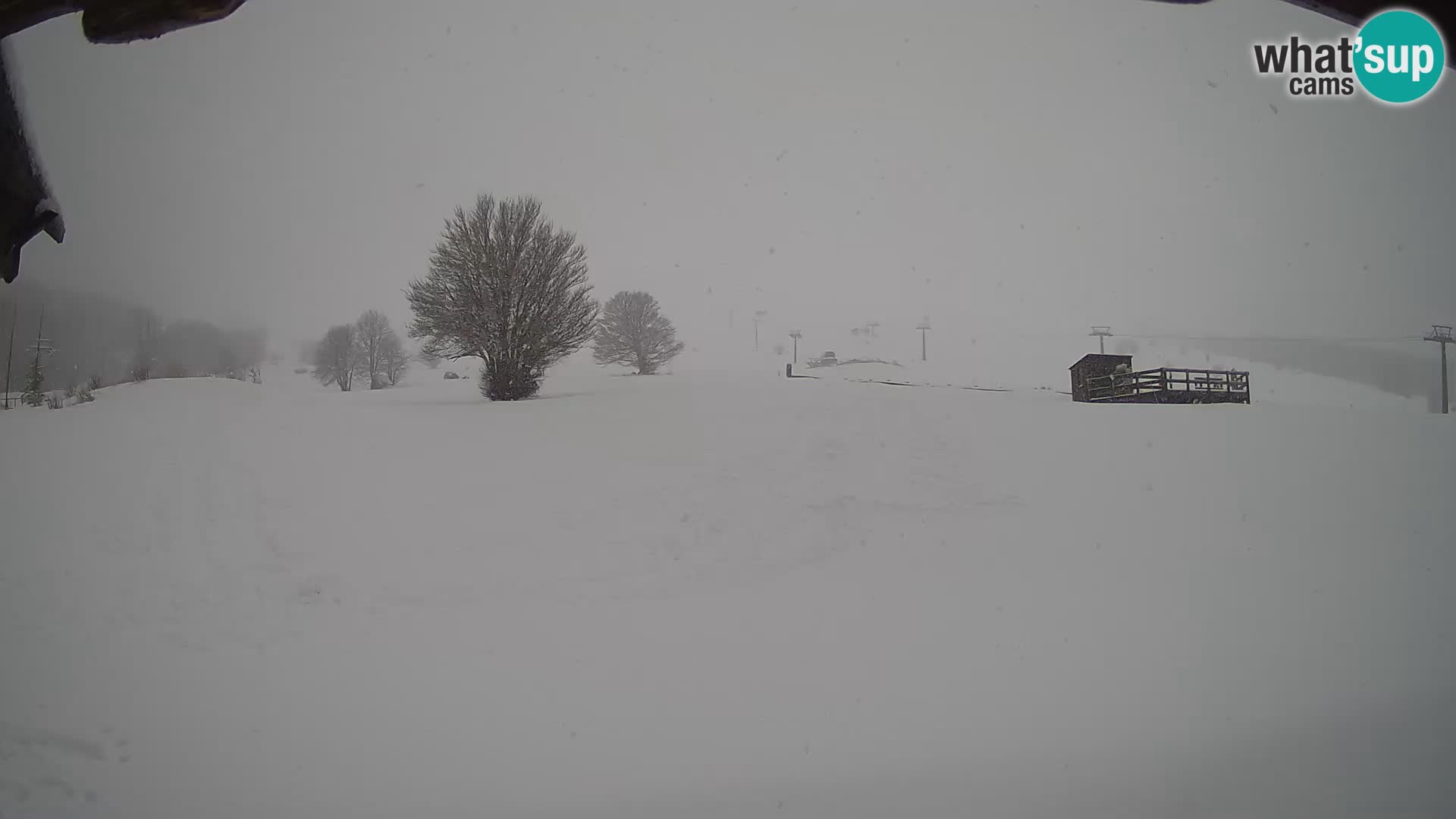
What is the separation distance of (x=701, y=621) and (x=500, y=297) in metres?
12.4

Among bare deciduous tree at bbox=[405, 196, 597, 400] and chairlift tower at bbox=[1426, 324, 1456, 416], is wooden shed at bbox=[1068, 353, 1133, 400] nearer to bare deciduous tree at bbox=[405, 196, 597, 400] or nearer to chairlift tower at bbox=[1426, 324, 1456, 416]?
chairlift tower at bbox=[1426, 324, 1456, 416]

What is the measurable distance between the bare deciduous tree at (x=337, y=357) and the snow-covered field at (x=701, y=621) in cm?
2114

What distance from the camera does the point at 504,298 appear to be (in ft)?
48.7

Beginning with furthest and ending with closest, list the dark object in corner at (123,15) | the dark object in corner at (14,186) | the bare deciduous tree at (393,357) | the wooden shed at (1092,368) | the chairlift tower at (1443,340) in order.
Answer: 1. the bare deciduous tree at (393,357)
2. the wooden shed at (1092,368)
3. the chairlift tower at (1443,340)
4. the dark object in corner at (14,186)
5. the dark object in corner at (123,15)

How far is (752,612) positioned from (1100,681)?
372 centimetres

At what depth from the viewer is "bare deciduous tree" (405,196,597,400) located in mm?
14711

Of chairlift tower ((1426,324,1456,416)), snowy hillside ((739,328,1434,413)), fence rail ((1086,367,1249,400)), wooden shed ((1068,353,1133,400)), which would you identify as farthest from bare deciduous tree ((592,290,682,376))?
chairlift tower ((1426,324,1456,416))

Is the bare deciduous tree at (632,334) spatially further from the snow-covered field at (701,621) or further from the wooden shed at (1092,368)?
the wooden shed at (1092,368)

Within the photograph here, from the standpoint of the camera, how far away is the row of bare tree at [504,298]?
580 inches

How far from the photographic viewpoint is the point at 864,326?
234ft

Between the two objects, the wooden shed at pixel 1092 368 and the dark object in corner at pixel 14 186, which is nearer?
the dark object in corner at pixel 14 186

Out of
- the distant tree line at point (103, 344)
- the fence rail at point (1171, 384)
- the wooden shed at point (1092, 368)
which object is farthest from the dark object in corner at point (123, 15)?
the wooden shed at point (1092, 368)

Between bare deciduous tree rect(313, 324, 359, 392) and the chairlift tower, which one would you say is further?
bare deciduous tree rect(313, 324, 359, 392)

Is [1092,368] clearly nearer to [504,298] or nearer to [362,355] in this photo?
[504,298]
